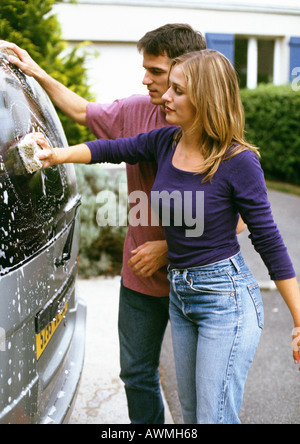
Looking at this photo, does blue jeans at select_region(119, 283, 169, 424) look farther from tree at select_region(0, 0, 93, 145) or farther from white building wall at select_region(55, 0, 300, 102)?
white building wall at select_region(55, 0, 300, 102)

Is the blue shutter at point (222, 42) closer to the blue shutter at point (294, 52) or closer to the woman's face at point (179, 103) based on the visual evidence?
the blue shutter at point (294, 52)

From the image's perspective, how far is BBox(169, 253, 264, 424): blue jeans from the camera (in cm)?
197

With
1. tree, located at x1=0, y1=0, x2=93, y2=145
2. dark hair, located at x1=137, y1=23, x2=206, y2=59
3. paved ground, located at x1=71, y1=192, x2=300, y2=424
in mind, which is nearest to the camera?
dark hair, located at x1=137, y1=23, x2=206, y2=59

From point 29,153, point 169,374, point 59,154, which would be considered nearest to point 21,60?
point 59,154

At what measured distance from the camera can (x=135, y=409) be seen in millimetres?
2598

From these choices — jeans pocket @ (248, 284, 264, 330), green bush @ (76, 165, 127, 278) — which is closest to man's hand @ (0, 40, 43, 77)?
jeans pocket @ (248, 284, 264, 330)

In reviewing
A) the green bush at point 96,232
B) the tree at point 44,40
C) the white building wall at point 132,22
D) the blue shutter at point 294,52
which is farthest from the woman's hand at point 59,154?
the blue shutter at point 294,52

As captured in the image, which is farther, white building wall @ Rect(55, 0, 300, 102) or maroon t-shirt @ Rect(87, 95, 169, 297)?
white building wall @ Rect(55, 0, 300, 102)

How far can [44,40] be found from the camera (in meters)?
4.41

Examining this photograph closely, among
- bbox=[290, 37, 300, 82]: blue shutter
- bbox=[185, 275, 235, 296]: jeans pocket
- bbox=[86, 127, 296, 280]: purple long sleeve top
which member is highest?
bbox=[290, 37, 300, 82]: blue shutter

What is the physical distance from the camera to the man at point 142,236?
2305 millimetres

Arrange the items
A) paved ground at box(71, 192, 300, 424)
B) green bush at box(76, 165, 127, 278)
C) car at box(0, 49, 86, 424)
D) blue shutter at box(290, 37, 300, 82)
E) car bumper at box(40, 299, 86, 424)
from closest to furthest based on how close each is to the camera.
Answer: car at box(0, 49, 86, 424)
car bumper at box(40, 299, 86, 424)
paved ground at box(71, 192, 300, 424)
green bush at box(76, 165, 127, 278)
blue shutter at box(290, 37, 300, 82)

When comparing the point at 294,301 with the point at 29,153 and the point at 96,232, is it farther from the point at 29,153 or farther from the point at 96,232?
the point at 96,232

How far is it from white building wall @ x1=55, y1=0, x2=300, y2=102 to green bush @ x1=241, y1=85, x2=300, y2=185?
2.73 m
